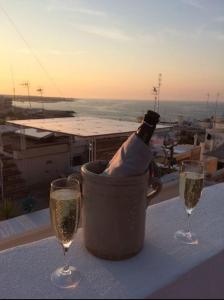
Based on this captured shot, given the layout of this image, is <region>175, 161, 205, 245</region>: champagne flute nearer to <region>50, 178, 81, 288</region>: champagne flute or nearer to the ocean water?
<region>50, 178, 81, 288</region>: champagne flute

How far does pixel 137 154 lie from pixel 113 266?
23 cm

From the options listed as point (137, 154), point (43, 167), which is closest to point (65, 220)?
point (137, 154)

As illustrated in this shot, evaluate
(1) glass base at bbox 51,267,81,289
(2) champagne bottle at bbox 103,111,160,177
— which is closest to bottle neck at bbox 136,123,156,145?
(2) champagne bottle at bbox 103,111,160,177

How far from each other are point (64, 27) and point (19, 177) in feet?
14.2

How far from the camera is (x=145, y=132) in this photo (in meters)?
0.61

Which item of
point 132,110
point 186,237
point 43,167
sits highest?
point 186,237

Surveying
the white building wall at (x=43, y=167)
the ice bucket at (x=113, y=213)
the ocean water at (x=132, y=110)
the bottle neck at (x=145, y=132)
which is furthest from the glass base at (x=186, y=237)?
the ocean water at (x=132, y=110)

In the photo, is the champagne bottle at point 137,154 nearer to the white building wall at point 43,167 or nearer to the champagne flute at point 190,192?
the champagne flute at point 190,192

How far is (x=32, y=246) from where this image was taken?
664mm

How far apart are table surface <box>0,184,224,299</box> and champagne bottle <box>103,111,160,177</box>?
0.19m

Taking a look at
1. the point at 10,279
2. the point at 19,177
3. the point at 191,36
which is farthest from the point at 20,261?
the point at 191,36

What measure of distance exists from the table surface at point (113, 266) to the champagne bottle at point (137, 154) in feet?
0.61

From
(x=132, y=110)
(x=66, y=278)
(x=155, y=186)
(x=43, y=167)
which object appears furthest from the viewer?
(x=132, y=110)

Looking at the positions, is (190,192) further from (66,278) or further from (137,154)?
Result: (66,278)
